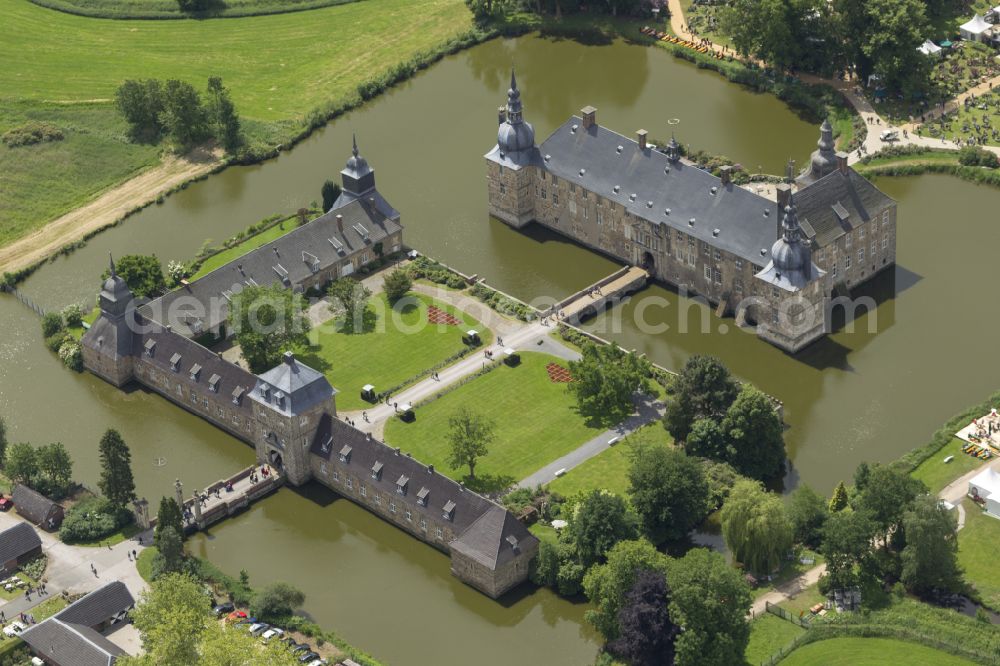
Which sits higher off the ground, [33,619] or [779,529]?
[779,529]

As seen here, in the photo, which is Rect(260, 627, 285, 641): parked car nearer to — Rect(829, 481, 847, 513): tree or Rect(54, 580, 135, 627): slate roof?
Rect(54, 580, 135, 627): slate roof

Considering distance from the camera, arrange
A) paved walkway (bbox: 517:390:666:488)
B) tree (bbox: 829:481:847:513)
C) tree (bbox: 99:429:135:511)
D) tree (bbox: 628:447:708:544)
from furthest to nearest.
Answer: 1. paved walkway (bbox: 517:390:666:488)
2. tree (bbox: 99:429:135:511)
3. tree (bbox: 829:481:847:513)
4. tree (bbox: 628:447:708:544)

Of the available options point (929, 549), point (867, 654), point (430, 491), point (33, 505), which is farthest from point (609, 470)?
point (33, 505)

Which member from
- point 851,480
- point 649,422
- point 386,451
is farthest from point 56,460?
point 851,480

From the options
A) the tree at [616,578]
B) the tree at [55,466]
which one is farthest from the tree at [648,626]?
the tree at [55,466]

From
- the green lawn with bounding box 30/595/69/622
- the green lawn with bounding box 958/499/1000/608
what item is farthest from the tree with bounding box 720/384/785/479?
the green lawn with bounding box 30/595/69/622

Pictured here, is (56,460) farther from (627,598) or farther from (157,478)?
(627,598)
